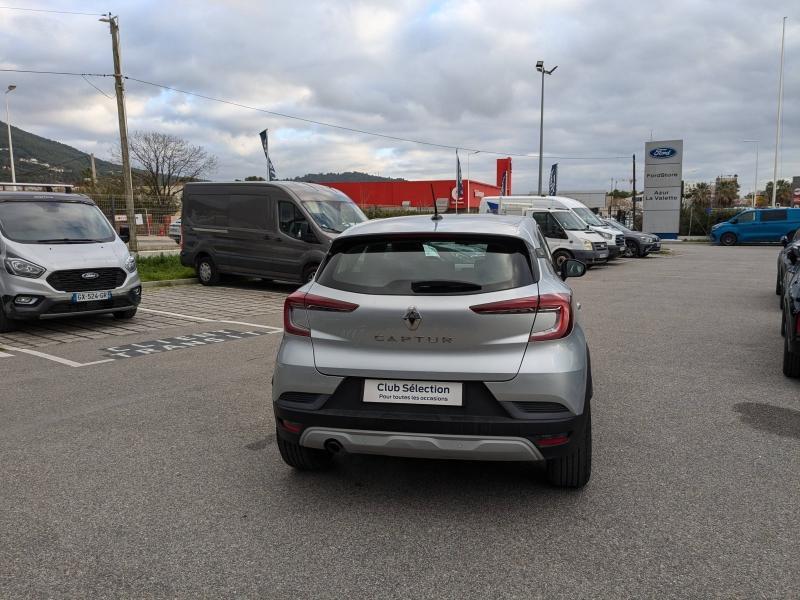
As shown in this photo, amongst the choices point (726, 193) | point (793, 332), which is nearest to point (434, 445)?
point (793, 332)

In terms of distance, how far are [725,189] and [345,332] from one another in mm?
90787

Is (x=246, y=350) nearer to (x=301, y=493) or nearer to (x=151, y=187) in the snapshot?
(x=301, y=493)

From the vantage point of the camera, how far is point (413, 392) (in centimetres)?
329

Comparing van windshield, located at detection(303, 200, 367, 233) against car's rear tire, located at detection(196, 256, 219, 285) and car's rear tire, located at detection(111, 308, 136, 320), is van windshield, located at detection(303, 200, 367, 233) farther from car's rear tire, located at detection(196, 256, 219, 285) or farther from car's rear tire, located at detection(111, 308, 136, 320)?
car's rear tire, located at detection(111, 308, 136, 320)

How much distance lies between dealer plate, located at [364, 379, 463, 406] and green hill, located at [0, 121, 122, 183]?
54084 mm

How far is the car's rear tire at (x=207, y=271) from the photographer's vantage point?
14.8 m

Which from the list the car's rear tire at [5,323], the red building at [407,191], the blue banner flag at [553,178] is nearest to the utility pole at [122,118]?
the car's rear tire at [5,323]

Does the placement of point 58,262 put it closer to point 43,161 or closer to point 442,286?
point 442,286

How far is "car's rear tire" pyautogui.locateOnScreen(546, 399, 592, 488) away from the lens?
3540 millimetres

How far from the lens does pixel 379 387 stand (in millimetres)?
3336

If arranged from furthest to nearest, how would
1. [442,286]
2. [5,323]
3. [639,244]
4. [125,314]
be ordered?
[639,244], [125,314], [5,323], [442,286]

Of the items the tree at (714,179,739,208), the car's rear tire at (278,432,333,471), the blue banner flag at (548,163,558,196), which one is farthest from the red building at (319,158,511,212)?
the car's rear tire at (278,432,333,471)

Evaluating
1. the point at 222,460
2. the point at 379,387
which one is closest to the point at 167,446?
the point at 222,460

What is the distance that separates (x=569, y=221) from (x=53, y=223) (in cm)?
1460
